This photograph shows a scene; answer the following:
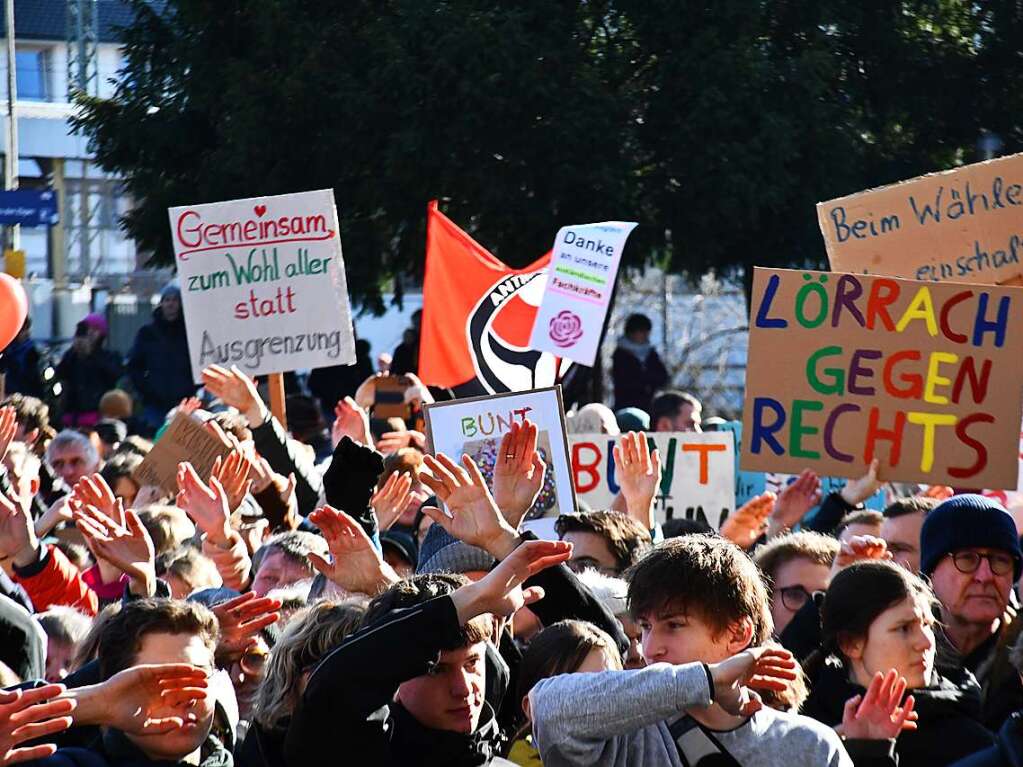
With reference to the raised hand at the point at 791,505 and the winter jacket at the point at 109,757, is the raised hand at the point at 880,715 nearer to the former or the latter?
the winter jacket at the point at 109,757

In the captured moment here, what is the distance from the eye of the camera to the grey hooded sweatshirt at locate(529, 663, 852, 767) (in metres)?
3.26

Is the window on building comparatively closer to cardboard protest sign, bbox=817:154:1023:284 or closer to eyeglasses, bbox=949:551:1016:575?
cardboard protest sign, bbox=817:154:1023:284

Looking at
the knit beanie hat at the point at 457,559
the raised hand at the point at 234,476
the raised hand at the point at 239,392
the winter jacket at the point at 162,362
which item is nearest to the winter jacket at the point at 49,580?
the raised hand at the point at 234,476

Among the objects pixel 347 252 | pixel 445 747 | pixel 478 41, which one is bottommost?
pixel 445 747

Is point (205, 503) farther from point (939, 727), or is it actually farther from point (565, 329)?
point (565, 329)

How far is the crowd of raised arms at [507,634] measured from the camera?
3396mm

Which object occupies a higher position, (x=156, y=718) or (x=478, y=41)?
(x=478, y=41)

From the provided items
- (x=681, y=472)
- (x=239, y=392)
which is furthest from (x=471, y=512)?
(x=681, y=472)

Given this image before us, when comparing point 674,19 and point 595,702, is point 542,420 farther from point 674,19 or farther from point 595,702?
point 674,19

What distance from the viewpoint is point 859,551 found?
502 cm

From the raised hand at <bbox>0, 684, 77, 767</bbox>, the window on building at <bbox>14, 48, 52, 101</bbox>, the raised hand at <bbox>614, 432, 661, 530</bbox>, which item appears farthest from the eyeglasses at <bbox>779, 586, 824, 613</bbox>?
the window on building at <bbox>14, 48, 52, 101</bbox>

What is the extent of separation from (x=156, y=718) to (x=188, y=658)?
0.40m

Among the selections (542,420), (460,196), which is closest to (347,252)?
(460,196)

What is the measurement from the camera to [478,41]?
58.1 ft
